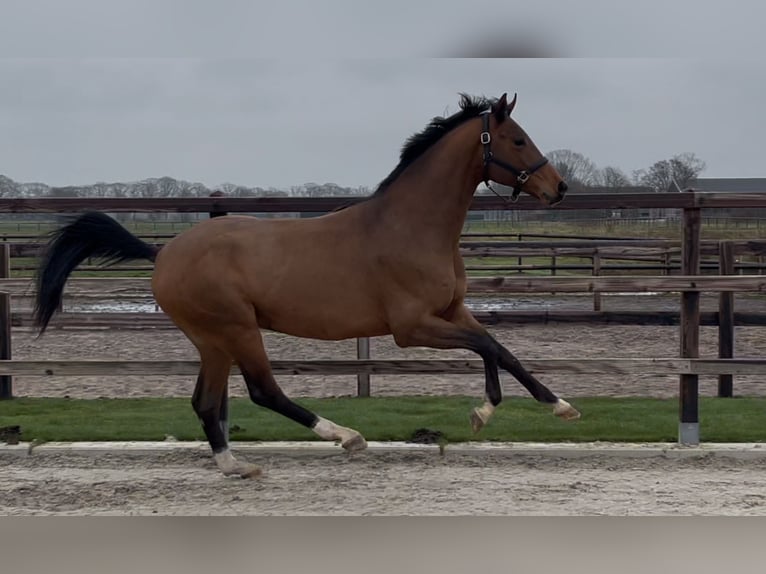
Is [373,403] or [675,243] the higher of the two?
[675,243]

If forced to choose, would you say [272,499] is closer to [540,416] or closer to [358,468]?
[358,468]

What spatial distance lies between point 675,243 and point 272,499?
11.7 meters

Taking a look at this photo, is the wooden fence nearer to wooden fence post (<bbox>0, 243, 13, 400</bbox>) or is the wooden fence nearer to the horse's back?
the horse's back

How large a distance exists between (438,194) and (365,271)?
1.98 feet

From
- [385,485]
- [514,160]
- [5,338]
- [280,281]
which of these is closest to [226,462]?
[385,485]

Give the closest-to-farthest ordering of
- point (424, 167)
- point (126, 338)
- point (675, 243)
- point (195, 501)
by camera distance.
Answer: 1. point (195, 501)
2. point (424, 167)
3. point (126, 338)
4. point (675, 243)

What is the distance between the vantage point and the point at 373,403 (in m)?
6.05

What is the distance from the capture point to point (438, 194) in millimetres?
4363

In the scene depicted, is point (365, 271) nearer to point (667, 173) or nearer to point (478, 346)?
point (478, 346)

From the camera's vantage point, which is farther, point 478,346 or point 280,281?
point 280,281

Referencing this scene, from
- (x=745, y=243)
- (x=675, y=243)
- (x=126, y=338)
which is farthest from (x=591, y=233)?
(x=126, y=338)

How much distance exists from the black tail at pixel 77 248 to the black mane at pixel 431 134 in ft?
5.06

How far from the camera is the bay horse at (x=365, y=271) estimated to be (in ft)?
A: 13.9

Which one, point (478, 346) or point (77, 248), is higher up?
point (77, 248)
